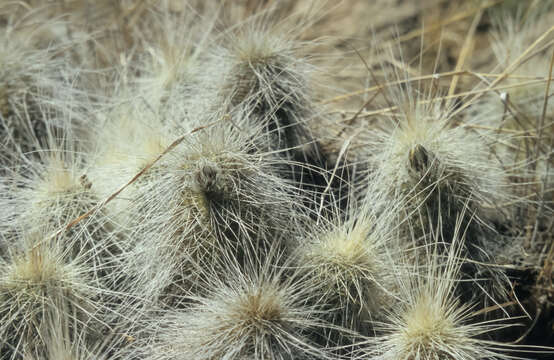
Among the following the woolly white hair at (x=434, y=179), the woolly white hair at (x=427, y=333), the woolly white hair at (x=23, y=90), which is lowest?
the woolly white hair at (x=427, y=333)

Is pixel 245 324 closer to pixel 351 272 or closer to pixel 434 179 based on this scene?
pixel 351 272

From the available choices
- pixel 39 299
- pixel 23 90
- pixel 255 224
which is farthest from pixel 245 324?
pixel 23 90

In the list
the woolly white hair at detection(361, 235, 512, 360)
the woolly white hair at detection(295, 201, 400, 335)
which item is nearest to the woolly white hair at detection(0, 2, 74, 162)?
the woolly white hair at detection(295, 201, 400, 335)

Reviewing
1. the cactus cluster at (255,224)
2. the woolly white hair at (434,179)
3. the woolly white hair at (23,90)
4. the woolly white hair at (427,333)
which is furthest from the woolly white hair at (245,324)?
the woolly white hair at (23,90)

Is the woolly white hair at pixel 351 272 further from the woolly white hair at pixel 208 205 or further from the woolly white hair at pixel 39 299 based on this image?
the woolly white hair at pixel 39 299

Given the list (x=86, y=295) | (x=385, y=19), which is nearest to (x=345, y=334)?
(x=86, y=295)

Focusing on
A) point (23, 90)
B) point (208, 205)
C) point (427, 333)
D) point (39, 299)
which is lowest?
point (427, 333)

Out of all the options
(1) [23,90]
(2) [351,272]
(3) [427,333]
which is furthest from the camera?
(1) [23,90]

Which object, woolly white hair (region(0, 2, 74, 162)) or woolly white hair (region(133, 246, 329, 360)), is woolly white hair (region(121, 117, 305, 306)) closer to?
woolly white hair (region(133, 246, 329, 360))
